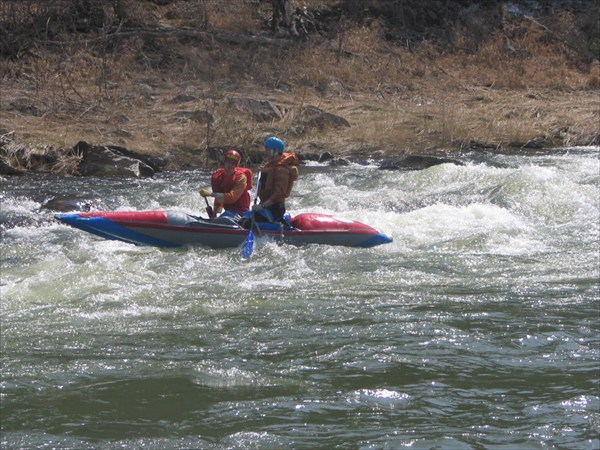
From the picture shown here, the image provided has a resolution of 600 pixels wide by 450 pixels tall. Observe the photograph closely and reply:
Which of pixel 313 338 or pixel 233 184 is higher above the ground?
pixel 233 184

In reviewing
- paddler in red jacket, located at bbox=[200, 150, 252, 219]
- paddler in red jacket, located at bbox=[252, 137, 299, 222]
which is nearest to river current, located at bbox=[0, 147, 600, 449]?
paddler in red jacket, located at bbox=[252, 137, 299, 222]

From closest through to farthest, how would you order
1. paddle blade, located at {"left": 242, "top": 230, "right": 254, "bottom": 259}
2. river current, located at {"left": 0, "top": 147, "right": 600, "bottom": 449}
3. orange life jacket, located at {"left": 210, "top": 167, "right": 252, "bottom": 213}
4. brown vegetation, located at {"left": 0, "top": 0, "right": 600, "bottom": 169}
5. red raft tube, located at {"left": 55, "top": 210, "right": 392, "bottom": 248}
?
river current, located at {"left": 0, "top": 147, "right": 600, "bottom": 449} < paddle blade, located at {"left": 242, "top": 230, "right": 254, "bottom": 259} < red raft tube, located at {"left": 55, "top": 210, "right": 392, "bottom": 248} < orange life jacket, located at {"left": 210, "top": 167, "right": 252, "bottom": 213} < brown vegetation, located at {"left": 0, "top": 0, "right": 600, "bottom": 169}

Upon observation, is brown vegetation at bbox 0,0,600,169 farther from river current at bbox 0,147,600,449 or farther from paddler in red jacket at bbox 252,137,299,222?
paddler in red jacket at bbox 252,137,299,222

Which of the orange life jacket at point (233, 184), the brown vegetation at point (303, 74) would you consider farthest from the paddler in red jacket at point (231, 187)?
the brown vegetation at point (303, 74)

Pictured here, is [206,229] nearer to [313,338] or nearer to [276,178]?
[276,178]

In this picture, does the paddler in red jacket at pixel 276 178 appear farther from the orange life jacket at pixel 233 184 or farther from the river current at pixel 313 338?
the river current at pixel 313 338

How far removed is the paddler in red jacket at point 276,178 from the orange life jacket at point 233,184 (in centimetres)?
18

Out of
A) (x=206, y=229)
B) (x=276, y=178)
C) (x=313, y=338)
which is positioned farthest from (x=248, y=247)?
(x=313, y=338)

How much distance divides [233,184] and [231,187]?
0.16ft

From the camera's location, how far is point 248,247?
8914mm

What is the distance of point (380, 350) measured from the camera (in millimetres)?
5891

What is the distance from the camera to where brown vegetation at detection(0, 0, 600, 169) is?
52.0 feet

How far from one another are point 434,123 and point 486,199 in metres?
5.69

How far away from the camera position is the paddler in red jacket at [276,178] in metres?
9.32
